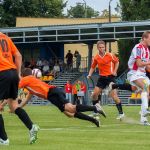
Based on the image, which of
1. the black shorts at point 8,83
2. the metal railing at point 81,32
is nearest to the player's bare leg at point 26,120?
the black shorts at point 8,83

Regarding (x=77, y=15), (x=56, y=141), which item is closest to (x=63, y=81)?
(x=56, y=141)

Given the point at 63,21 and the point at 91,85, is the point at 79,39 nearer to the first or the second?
the point at 91,85

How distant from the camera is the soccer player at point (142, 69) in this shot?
15922 millimetres

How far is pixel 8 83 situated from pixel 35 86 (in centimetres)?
285

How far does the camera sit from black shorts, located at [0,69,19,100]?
35.9 feet

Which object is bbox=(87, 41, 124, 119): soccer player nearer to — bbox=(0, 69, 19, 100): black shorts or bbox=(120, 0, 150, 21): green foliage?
bbox=(0, 69, 19, 100): black shorts

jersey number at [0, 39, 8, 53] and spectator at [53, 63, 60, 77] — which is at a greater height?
jersey number at [0, 39, 8, 53]

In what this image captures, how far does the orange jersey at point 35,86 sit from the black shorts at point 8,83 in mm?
2285

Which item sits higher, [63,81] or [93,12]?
[93,12]

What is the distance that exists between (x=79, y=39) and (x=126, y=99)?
1100 centimetres

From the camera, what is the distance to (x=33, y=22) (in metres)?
71.8

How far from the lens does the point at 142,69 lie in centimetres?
1644

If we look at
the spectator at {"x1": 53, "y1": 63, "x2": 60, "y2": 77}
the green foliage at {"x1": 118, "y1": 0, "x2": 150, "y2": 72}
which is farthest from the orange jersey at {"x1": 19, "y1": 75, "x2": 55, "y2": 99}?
the green foliage at {"x1": 118, "y1": 0, "x2": 150, "y2": 72}

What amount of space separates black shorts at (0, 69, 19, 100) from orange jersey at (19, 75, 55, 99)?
7.50 ft
